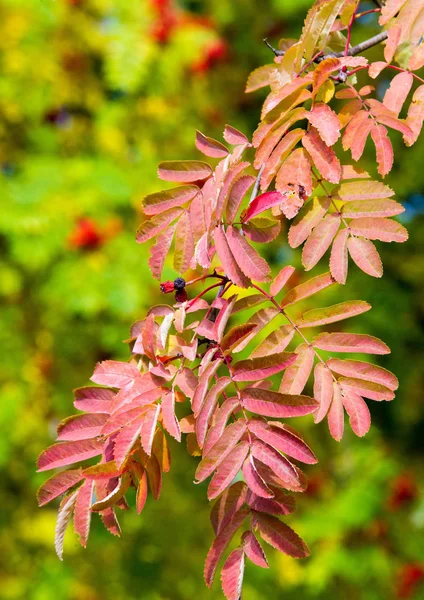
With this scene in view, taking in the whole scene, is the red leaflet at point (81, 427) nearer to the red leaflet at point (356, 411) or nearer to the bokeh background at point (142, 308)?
the red leaflet at point (356, 411)

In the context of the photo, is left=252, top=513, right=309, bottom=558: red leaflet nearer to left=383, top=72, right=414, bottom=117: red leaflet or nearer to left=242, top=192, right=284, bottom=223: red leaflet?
left=242, top=192, right=284, bottom=223: red leaflet

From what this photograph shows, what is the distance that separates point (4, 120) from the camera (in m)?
3.19

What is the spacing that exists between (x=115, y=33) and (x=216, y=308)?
7.91 ft

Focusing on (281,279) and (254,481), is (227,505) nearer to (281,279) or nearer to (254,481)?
(254,481)

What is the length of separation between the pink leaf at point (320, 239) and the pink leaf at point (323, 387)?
0.11 meters

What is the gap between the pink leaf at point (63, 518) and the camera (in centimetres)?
68

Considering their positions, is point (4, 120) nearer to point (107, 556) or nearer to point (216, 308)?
point (107, 556)

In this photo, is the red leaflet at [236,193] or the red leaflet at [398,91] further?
the red leaflet at [398,91]

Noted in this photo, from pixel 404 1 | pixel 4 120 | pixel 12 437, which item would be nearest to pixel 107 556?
pixel 12 437

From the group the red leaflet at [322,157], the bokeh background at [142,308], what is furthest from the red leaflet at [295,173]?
the bokeh background at [142,308]

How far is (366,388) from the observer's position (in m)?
0.71

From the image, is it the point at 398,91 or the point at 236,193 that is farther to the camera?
the point at 398,91

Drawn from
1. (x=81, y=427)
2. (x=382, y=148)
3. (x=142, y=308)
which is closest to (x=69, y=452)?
(x=81, y=427)

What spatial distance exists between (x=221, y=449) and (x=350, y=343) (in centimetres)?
19
